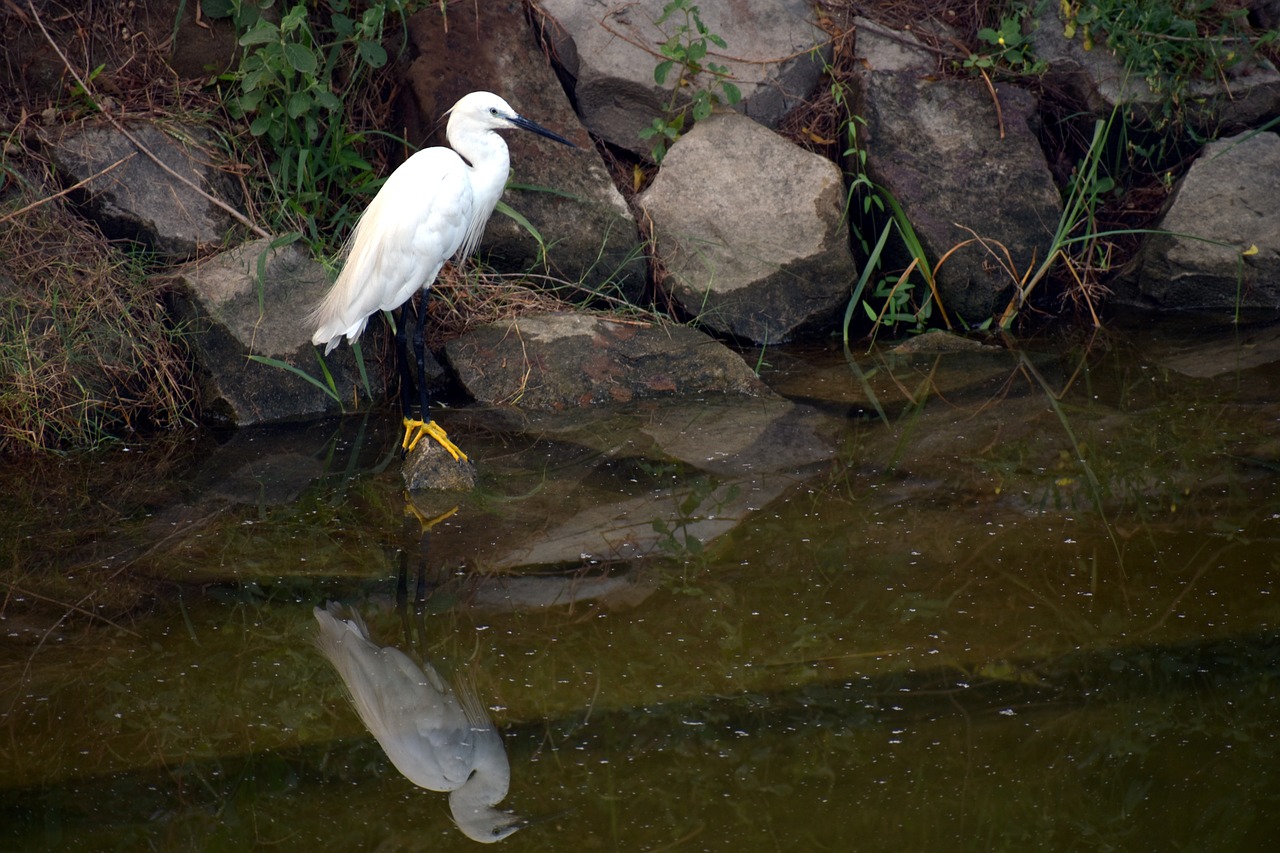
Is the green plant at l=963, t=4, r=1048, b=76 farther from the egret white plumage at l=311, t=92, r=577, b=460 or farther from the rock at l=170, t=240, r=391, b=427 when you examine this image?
the rock at l=170, t=240, r=391, b=427

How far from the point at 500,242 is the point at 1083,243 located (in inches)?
99.3

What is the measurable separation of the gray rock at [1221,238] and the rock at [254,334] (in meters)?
3.25

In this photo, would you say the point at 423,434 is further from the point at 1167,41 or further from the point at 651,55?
the point at 1167,41

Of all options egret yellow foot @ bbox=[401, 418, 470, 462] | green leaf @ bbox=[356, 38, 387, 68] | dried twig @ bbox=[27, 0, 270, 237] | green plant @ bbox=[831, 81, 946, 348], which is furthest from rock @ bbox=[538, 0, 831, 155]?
egret yellow foot @ bbox=[401, 418, 470, 462]

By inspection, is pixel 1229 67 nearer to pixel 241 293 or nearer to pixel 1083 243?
pixel 1083 243

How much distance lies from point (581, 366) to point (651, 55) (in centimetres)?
161

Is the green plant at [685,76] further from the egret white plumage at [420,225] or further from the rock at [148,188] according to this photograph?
the rock at [148,188]

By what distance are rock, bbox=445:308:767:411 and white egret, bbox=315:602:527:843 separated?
5.05 feet

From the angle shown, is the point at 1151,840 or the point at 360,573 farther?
the point at 360,573

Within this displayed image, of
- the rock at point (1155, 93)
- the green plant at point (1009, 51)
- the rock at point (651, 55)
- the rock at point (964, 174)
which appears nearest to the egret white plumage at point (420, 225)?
the rock at point (651, 55)

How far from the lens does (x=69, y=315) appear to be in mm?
3928

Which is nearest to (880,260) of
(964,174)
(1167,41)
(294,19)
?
(964,174)

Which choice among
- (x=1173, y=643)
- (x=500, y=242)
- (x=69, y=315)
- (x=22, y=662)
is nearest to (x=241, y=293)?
(x=69, y=315)

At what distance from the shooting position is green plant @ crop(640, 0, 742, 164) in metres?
4.67
